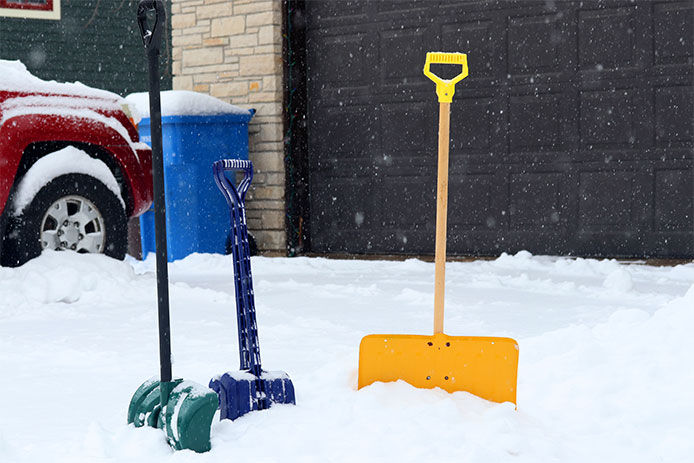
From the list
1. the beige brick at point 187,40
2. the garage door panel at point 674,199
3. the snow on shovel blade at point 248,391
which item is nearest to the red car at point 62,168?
the beige brick at point 187,40

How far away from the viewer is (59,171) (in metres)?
6.30

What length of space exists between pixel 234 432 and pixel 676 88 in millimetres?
5977

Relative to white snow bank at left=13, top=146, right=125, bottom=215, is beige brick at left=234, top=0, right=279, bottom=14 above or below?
above

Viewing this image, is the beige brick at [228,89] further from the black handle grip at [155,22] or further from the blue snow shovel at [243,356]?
the black handle grip at [155,22]

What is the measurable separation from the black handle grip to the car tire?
359 centimetres

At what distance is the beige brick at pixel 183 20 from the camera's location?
32.1 ft

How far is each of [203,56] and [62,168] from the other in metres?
3.68

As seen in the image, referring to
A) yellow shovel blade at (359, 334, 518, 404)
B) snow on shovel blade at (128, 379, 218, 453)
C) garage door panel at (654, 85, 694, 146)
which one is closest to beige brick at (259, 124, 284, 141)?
garage door panel at (654, 85, 694, 146)

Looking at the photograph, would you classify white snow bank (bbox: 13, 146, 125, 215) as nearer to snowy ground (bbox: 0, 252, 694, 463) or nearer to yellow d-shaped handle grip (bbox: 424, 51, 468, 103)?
snowy ground (bbox: 0, 252, 694, 463)

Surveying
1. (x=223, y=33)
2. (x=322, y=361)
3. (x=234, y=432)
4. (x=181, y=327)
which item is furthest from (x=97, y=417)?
(x=223, y=33)

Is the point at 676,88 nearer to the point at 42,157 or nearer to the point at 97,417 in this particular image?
the point at 42,157

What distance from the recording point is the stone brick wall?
9.23m

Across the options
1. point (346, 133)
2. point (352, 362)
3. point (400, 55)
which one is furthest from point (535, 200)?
point (352, 362)

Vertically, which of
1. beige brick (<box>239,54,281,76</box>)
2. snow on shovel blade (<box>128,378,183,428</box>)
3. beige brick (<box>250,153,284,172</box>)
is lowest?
snow on shovel blade (<box>128,378,183,428</box>)
